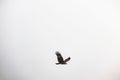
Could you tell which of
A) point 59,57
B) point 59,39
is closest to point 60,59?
point 59,57

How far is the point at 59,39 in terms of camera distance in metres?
2.00

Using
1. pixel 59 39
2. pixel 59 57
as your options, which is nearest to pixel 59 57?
pixel 59 57

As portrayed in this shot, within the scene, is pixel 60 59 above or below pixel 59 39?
Answer: below

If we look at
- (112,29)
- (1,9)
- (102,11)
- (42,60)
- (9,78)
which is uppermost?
(1,9)

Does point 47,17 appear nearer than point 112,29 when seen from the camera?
No

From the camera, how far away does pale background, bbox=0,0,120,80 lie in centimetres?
191

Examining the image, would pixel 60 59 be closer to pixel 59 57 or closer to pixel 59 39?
pixel 59 57

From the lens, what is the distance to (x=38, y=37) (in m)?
2.05

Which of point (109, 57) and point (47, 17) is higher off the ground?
point (47, 17)

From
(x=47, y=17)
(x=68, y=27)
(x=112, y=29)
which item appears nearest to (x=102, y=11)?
(x=112, y=29)

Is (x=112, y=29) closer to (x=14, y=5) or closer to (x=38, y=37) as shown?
(x=38, y=37)

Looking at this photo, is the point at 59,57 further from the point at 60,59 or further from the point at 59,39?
the point at 59,39

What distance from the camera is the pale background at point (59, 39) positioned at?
191cm

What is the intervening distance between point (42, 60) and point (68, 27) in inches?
17.9
